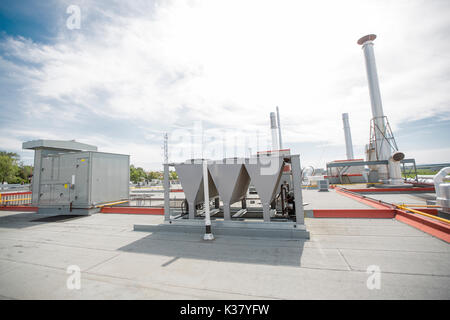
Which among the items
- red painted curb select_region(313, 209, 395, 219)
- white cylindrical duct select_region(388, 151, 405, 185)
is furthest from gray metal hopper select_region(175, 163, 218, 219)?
white cylindrical duct select_region(388, 151, 405, 185)

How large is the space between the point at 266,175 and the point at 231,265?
3114mm

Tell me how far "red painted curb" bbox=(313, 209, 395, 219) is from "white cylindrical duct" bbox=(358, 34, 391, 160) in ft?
65.5

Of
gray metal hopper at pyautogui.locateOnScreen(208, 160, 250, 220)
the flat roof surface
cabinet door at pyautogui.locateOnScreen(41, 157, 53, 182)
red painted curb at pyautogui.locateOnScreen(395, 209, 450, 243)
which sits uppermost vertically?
cabinet door at pyautogui.locateOnScreen(41, 157, 53, 182)

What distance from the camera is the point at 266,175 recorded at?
6332 millimetres

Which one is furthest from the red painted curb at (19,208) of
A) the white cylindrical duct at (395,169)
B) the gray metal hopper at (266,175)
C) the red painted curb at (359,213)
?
the white cylindrical duct at (395,169)

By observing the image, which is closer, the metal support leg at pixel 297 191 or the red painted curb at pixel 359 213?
the metal support leg at pixel 297 191

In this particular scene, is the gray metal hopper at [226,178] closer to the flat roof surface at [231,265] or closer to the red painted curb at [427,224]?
the flat roof surface at [231,265]

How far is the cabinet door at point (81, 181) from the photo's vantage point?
10.8 meters

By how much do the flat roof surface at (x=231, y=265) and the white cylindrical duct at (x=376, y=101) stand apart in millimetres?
21254

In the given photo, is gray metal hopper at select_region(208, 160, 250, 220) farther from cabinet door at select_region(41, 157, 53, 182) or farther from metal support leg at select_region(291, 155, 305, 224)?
cabinet door at select_region(41, 157, 53, 182)

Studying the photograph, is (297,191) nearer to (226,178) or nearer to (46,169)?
(226,178)

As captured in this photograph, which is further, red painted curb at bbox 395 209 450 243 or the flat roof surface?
red painted curb at bbox 395 209 450 243

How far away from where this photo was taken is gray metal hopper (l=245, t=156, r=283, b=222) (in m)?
6.27
